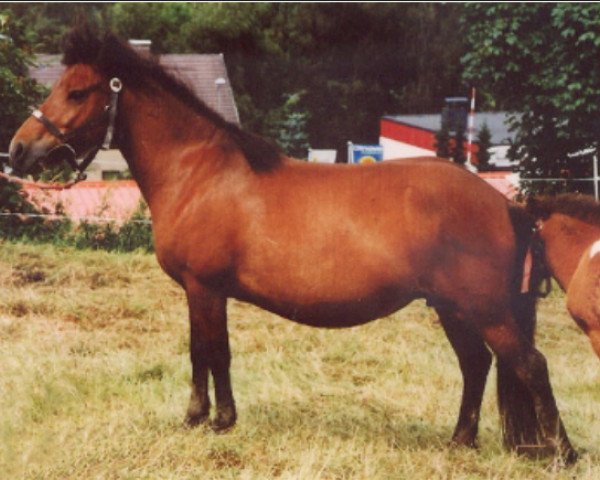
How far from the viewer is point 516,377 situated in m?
4.48

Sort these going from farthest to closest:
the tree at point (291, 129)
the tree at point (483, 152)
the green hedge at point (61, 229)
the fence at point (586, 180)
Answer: the tree at point (291, 129) → the tree at point (483, 152) → the fence at point (586, 180) → the green hedge at point (61, 229)

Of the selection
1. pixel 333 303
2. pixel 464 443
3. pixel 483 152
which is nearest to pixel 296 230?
pixel 333 303

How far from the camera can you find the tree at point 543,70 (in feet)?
37.0

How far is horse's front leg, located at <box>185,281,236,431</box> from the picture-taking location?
454 centimetres

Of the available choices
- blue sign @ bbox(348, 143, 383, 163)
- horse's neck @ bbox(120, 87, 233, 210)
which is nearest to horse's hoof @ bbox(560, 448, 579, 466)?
blue sign @ bbox(348, 143, 383, 163)

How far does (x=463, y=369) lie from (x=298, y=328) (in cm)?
320

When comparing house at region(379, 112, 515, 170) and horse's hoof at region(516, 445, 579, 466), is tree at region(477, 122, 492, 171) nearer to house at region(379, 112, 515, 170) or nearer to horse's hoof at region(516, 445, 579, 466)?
house at region(379, 112, 515, 170)

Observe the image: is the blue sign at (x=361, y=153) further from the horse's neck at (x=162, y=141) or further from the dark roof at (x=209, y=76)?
the dark roof at (x=209, y=76)

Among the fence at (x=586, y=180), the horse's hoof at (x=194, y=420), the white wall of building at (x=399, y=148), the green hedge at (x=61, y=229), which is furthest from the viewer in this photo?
the white wall of building at (x=399, y=148)

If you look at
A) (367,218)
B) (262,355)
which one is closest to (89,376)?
(262,355)

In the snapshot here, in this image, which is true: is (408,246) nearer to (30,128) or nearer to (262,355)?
(30,128)

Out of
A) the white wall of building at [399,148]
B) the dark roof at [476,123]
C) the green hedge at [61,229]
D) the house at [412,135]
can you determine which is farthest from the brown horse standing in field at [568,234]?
the white wall of building at [399,148]

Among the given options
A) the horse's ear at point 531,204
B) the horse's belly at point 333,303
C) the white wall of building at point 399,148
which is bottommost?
the white wall of building at point 399,148

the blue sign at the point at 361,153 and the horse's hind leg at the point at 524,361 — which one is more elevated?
the horse's hind leg at the point at 524,361
